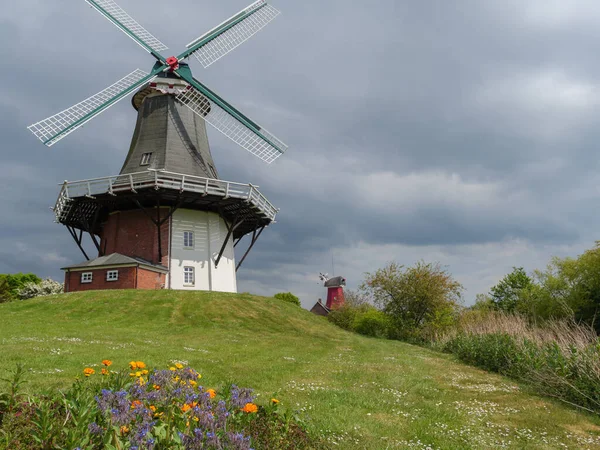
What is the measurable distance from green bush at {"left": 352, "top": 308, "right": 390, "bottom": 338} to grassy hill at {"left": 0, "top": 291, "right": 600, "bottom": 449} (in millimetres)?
12865

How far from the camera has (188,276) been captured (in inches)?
1219

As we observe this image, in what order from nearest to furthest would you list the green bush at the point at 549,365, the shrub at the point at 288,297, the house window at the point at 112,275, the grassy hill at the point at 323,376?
the grassy hill at the point at 323,376
the green bush at the point at 549,365
the house window at the point at 112,275
the shrub at the point at 288,297

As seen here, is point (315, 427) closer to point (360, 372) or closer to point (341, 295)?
point (360, 372)

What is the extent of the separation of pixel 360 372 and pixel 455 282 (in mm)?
20932

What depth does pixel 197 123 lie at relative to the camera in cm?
3491

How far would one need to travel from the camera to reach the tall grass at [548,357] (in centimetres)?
1095

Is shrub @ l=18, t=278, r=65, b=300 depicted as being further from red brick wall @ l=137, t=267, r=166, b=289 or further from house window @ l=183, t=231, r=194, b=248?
house window @ l=183, t=231, r=194, b=248

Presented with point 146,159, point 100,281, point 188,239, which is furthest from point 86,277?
point 146,159

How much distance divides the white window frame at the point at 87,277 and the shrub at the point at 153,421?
83.9 feet

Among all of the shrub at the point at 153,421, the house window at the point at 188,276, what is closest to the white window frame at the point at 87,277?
the house window at the point at 188,276

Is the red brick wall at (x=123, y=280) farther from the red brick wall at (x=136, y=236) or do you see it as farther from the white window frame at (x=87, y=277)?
the red brick wall at (x=136, y=236)

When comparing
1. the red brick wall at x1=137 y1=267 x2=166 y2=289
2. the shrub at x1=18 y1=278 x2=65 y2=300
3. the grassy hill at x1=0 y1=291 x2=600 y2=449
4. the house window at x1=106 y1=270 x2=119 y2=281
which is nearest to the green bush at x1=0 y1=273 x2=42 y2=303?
the shrub at x1=18 y1=278 x2=65 y2=300

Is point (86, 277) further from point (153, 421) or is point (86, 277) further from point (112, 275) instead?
point (153, 421)

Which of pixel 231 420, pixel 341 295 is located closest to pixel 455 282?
pixel 231 420
